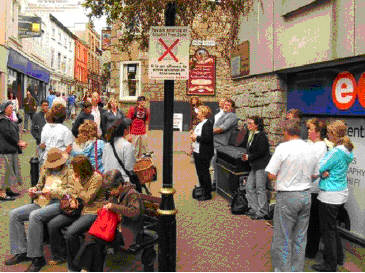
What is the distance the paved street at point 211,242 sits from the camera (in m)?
4.88

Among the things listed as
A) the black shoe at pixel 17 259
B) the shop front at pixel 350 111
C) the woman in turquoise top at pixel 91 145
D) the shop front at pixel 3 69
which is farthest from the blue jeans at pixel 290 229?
the shop front at pixel 3 69

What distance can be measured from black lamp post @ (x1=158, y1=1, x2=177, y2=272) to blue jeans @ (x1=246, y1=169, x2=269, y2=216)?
280cm

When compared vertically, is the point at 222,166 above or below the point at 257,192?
above

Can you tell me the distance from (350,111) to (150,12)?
3.01 meters

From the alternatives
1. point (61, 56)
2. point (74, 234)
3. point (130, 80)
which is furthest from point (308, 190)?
point (61, 56)

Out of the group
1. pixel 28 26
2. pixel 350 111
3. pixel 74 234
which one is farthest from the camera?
pixel 28 26

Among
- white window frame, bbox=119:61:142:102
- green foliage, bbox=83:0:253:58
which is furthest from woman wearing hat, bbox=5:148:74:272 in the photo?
white window frame, bbox=119:61:142:102

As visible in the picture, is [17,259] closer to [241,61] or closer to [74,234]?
[74,234]

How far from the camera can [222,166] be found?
8305 mm

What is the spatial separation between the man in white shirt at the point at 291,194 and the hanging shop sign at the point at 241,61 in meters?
4.54

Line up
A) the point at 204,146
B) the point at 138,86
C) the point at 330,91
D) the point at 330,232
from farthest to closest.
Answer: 1. the point at 138,86
2. the point at 204,146
3. the point at 330,91
4. the point at 330,232

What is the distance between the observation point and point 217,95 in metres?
21.0

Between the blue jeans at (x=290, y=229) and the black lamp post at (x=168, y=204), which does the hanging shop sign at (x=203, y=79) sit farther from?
the blue jeans at (x=290, y=229)

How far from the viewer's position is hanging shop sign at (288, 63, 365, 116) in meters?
5.52
